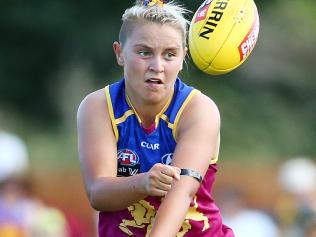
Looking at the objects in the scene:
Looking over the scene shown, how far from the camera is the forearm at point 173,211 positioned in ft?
24.5

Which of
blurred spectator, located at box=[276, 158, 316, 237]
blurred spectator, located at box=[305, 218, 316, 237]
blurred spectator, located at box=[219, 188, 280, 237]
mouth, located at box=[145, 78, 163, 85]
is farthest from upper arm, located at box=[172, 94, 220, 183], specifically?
blurred spectator, located at box=[219, 188, 280, 237]

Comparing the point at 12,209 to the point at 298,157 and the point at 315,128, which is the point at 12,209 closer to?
the point at 298,157

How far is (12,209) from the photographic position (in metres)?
13.5

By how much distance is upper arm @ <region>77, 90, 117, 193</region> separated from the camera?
310 inches

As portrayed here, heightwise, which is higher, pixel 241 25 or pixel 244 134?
pixel 244 134

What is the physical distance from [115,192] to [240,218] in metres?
6.51

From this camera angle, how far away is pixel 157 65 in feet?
25.5

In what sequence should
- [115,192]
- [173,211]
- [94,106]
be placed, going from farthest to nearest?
[94,106], [115,192], [173,211]

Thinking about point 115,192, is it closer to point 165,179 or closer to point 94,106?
point 165,179

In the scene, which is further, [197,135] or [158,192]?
[197,135]

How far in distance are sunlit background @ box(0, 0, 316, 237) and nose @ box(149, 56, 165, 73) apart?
514 inches

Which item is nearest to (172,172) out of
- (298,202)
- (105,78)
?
(298,202)

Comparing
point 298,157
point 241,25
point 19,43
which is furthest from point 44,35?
point 241,25

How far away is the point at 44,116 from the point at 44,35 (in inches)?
68.3
